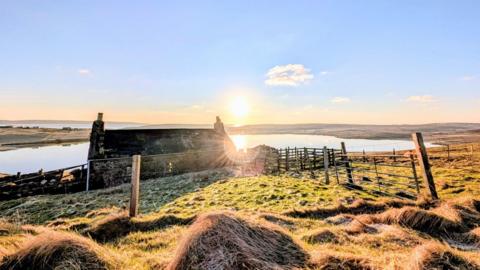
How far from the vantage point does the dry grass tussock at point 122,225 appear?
444 centimetres

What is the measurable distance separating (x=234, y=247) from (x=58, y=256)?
1.96 meters

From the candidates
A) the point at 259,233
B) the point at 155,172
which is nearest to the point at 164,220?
the point at 259,233

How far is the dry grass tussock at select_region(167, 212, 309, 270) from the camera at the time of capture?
2.26 m

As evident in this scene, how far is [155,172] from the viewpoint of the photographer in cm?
1866

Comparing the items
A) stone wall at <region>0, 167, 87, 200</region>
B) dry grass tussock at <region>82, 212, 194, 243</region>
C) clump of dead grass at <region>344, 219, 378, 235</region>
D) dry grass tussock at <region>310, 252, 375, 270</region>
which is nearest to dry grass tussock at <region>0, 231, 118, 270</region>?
dry grass tussock at <region>82, 212, 194, 243</region>

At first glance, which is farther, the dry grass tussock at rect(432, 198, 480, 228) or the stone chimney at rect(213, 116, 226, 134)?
the stone chimney at rect(213, 116, 226, 134)

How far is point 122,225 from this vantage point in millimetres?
4871

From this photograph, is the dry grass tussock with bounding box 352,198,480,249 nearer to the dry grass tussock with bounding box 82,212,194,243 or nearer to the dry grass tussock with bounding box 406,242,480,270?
the dry grass tussock with bounding box 406,242,480,270

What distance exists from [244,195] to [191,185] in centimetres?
566

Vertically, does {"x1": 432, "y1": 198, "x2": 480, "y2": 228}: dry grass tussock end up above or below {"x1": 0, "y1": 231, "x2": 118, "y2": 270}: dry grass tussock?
below

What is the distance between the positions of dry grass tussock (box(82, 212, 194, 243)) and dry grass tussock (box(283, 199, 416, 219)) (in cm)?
292

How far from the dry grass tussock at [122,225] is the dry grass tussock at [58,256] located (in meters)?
1.79

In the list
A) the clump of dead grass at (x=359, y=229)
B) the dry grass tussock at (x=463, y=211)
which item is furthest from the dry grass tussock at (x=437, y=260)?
the dry grass tussock at (x=463, y=211)

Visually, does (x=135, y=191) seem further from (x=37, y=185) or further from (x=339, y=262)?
(x=37, y=185)
